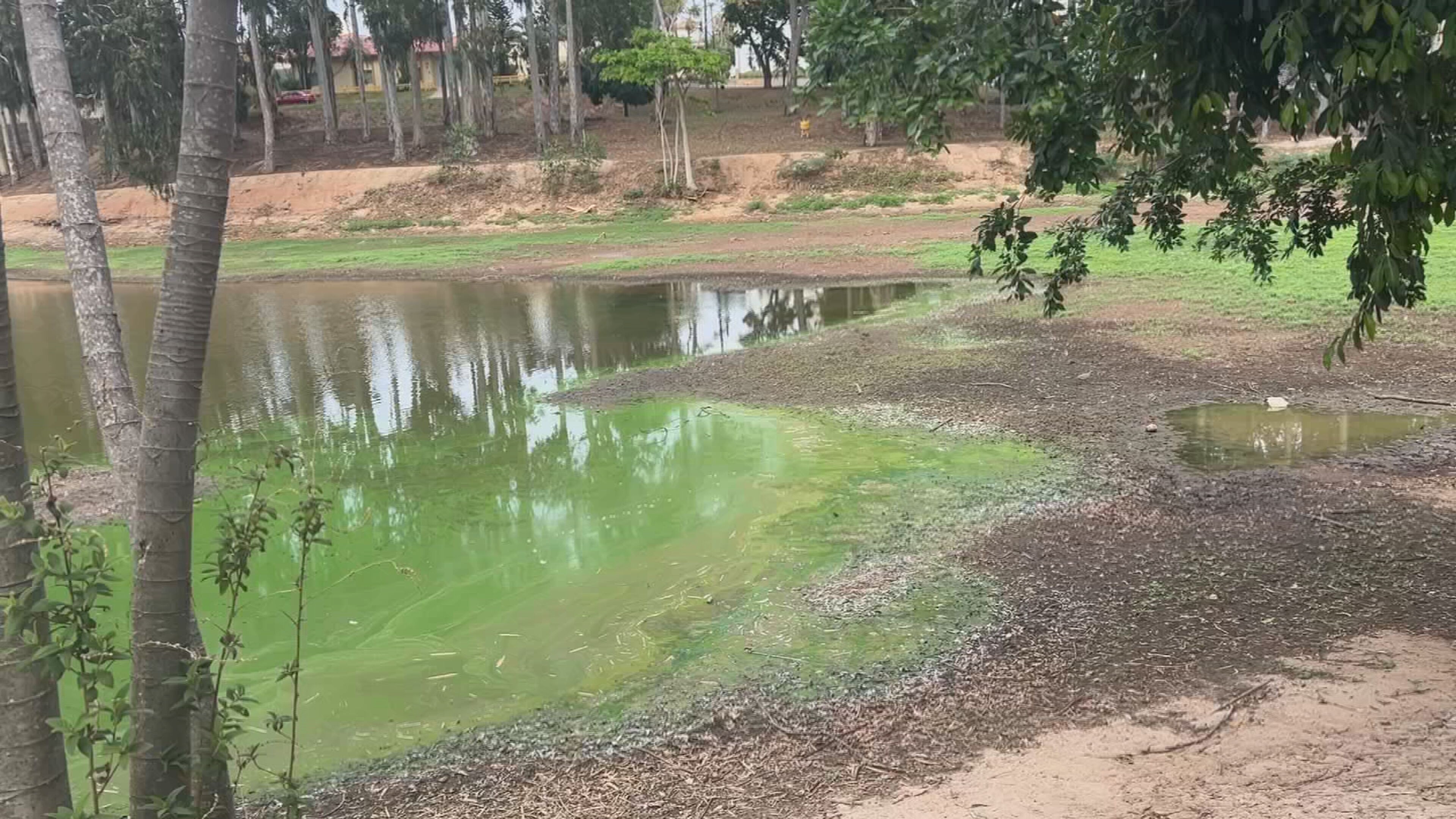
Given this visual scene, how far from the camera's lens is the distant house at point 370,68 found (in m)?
52.9

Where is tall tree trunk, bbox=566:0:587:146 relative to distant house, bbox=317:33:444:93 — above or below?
below

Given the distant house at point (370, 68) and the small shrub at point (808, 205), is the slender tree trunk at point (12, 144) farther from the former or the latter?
the small shrub at point (808, 205)

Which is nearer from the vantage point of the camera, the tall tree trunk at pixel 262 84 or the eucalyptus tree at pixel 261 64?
the eucalyptus tree at pixel 261 64

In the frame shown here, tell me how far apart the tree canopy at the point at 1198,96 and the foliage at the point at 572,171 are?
1114 inches

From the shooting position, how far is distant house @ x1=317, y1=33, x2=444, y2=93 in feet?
174

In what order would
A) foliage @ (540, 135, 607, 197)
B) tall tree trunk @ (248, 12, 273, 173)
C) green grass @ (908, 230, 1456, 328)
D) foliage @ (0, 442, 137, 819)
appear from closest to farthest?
foliage @ (0, 442, 137, 819), green grass @ (908, 230, 1456, 328), foliage @ (540, 135, 607, 197), tall tree trunk @ (248, 12, 273, 173)

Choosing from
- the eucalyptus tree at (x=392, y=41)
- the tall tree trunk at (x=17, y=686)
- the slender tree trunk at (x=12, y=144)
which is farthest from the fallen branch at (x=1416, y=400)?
the slender tree trunk at (x=12, y=144)

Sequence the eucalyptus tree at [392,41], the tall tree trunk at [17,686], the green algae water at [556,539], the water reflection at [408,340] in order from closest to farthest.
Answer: the tall tree trunk at [17,686], the green algae water at [556,539], the water reflection at [408,340], the eucalyptus tree at [392,41]

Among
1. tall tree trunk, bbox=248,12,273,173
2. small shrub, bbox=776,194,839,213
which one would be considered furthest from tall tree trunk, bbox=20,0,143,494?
tall tree trunk, bbox=248,12,273,173

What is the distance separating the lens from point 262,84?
120ft

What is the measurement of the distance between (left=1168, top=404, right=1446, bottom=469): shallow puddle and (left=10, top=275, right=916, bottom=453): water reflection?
6978 mm

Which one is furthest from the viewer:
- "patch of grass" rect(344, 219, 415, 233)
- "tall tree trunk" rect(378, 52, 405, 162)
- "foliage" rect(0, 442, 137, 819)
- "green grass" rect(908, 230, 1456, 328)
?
"tall tree trunk" rect(378, 52, 405, 162)

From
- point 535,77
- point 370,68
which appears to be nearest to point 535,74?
point 535,77

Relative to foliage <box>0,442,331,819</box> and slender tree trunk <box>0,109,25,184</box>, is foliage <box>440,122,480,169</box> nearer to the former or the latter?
slender tree trunk <box>0,109,25,184</box>
